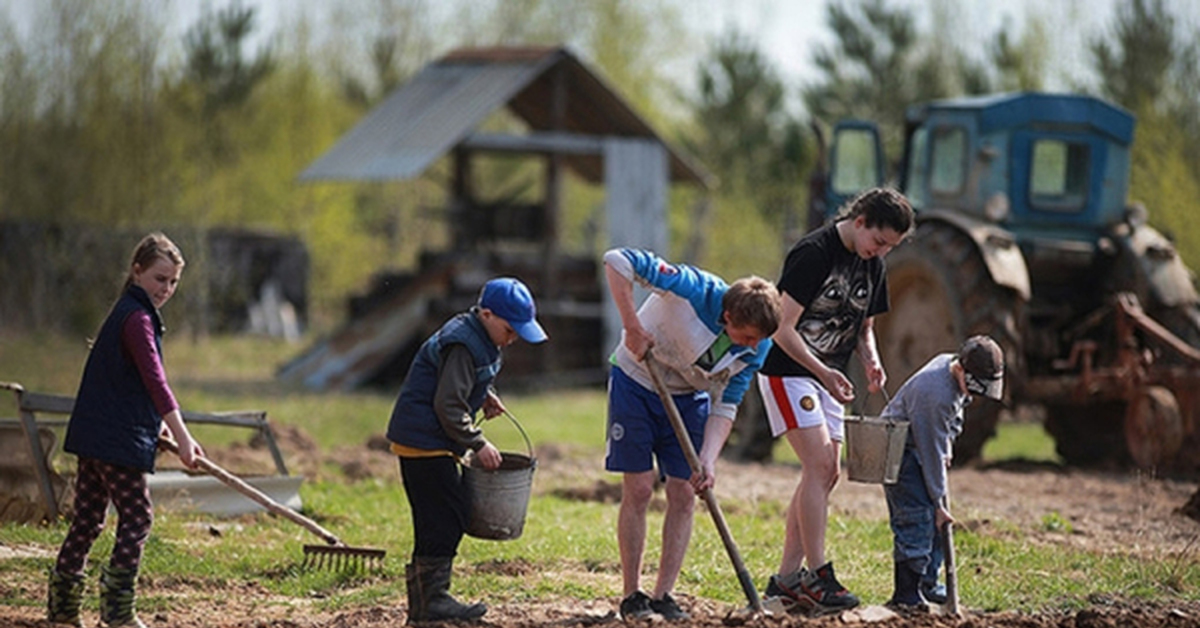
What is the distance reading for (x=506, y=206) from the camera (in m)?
22.8

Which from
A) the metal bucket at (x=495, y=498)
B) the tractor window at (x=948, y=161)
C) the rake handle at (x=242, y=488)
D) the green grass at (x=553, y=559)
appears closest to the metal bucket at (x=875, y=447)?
the green grass at (x=553, y=559)

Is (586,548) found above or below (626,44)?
below

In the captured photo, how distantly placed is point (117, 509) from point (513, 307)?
1.72m

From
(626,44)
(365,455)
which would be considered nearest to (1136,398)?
(365,455)

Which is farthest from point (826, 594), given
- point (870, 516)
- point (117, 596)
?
point (870, 516)

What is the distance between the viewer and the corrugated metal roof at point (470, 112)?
20953 millimetres

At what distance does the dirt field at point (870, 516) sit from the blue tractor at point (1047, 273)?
27.4 inches

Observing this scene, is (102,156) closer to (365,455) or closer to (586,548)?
(365,455)

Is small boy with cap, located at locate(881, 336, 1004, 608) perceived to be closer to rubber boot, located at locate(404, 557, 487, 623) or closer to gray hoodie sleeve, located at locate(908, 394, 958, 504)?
gray hoodie sleeve, located at locate(908, 394, 958, 504)

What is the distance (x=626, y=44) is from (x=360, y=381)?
22947 millimetres

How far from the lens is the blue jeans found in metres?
7.20

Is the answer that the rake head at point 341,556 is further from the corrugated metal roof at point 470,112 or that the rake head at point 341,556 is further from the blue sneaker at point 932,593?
the corrugated metal roof at point 470,112

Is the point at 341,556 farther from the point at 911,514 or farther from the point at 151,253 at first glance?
the point at 911,514

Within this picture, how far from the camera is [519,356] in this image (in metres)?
22.5
